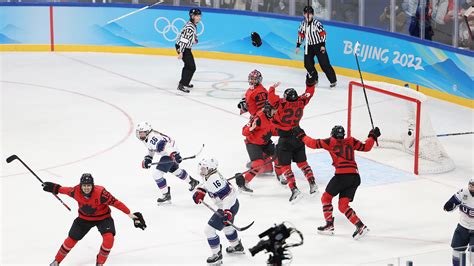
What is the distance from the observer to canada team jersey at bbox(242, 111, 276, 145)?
12.5 meters

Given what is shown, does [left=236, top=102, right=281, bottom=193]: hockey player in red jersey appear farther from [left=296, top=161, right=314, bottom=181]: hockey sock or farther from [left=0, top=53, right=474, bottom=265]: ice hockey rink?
[left=296, top=161, right=314, bottom=181]: hockey sock

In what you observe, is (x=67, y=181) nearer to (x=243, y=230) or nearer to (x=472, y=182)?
(x=243, y=230)

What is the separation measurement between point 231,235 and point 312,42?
26.1 ft

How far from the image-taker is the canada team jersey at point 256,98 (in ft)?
42.1

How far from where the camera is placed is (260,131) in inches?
496

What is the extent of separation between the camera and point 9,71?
19.3 metres

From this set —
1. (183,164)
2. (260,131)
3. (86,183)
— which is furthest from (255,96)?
(86,183)

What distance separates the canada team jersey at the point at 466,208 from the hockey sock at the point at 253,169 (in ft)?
10.3

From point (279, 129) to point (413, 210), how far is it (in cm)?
182

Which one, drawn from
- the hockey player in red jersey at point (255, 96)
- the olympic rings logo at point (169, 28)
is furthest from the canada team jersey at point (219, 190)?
the olympic rings logo at point (169, 28)

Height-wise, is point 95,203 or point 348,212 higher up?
point 95,203

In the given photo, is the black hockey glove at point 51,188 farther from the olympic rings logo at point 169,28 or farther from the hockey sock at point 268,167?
the olympic rings logo at point 169,28

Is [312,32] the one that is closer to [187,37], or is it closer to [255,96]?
[187,37]

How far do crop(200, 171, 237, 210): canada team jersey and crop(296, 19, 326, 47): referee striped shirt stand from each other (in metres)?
7.66
